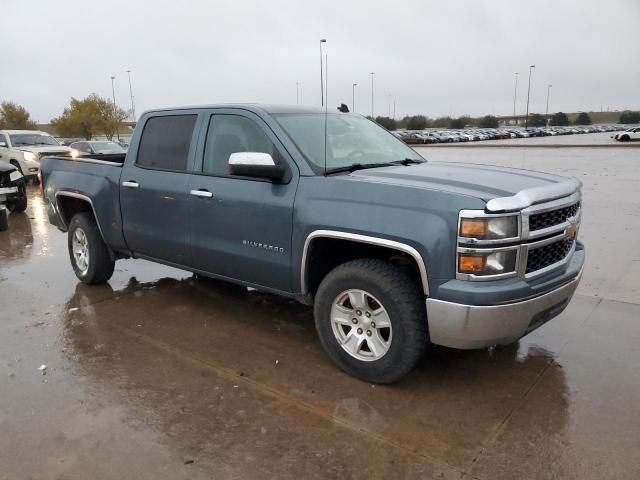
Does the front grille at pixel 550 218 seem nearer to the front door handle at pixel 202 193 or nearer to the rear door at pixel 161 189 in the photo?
the front door handle at pixel 202 193

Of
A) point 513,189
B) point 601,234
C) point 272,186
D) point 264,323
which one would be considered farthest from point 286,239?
point 601,234

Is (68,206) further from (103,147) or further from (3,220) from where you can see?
(103,147)

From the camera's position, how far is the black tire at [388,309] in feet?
11.1

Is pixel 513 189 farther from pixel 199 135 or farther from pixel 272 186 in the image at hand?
pixel 199 135

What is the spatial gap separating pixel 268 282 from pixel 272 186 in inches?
28.9

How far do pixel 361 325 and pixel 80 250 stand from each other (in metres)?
3.76

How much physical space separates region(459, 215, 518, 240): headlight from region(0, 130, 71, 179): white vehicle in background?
51.8 ft

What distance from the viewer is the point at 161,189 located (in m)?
4.81

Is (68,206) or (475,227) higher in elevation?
(475,227)

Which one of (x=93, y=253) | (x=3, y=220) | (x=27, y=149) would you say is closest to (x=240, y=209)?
(x=93, y=253)

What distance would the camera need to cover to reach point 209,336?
180 inches

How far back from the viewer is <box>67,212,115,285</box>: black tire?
573 cm

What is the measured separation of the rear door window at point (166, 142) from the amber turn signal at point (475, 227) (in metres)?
2.61

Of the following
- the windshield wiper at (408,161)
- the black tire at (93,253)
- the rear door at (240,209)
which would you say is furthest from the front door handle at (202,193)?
the black tire at (93,253)
